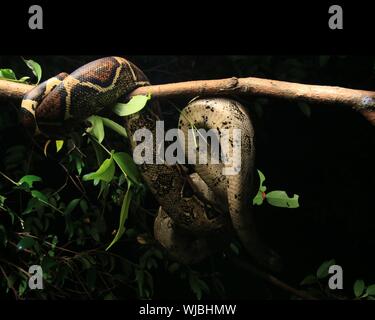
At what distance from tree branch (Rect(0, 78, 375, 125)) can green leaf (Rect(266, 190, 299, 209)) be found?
0.29 m

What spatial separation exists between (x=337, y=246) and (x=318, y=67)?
1.87 feet

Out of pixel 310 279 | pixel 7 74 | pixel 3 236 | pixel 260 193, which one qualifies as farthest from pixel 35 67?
pixel 310 279

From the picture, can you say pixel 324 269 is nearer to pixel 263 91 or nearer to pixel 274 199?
pixel 274 199

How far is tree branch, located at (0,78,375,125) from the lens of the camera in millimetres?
1229

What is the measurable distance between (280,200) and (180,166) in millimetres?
360

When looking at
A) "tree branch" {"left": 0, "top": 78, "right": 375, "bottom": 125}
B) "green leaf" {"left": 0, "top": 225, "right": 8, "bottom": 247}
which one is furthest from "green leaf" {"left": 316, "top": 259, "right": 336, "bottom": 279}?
"green leaf" {"left": 0, "top": 225, "right": 8, "bottom": 247}

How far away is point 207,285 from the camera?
146cm

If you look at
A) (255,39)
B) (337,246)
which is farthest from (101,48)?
(337,246)

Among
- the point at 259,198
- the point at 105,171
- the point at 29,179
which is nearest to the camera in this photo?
the point at 105,171

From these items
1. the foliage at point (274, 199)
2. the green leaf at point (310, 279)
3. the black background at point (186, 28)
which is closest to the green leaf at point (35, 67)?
the black background at point (186, 28)

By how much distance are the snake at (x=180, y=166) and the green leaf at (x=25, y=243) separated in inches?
16.2

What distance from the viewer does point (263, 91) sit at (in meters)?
1.26

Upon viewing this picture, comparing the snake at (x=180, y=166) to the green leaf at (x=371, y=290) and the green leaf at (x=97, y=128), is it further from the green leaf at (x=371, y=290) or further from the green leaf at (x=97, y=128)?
the green leaf at (x=371, y=290)

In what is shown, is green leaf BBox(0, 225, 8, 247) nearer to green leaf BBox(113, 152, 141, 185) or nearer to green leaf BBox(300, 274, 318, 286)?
green leaf BBox(113, 152, 141, 185)
